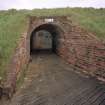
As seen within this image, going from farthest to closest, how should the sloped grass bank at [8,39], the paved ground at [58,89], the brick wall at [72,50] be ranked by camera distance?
the sloped grass bank at [8,39] → the brick wall at [72,50] → the paved ground at [58,89]

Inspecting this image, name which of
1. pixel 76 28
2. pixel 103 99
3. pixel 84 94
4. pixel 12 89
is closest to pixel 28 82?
pixel 12 89

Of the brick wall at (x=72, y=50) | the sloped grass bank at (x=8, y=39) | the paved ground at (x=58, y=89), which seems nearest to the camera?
the paved ground at (x=58, y=89)

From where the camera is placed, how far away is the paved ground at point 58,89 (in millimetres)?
8617

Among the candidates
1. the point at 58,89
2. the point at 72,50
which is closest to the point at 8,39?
the point at 72,50

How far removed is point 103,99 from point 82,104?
3.07 feet

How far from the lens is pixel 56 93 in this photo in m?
9.36

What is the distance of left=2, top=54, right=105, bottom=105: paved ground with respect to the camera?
8.62m

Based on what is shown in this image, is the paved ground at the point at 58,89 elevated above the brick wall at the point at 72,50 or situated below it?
below

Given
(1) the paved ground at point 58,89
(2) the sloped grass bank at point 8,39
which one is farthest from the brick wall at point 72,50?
(1) the paved ground at point 58,89

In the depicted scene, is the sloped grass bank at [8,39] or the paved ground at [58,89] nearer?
the paved ground at [58,89]

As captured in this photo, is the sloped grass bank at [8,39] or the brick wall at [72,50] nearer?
the brick wall at [72,50]

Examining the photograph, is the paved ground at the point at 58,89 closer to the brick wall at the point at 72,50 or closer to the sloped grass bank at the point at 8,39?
the brick wall at the point at 72,50

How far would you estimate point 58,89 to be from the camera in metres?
9.84

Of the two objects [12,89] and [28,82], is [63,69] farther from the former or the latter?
[12,89]
